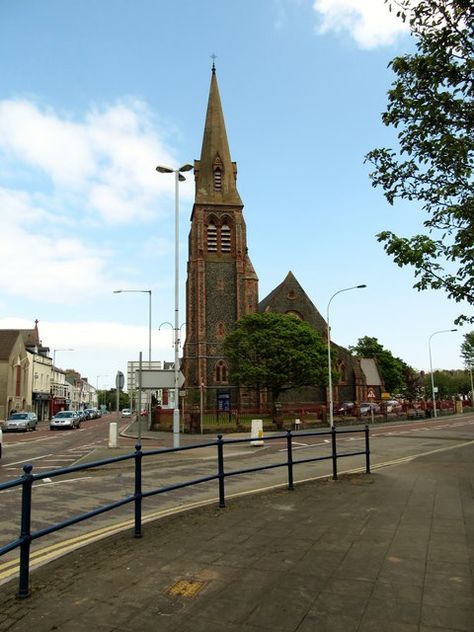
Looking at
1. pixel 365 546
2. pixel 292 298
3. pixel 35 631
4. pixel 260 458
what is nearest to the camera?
pixel 35 631

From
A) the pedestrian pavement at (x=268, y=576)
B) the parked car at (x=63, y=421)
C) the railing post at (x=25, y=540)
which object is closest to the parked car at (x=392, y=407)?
the parked car at (x=63, y=421)

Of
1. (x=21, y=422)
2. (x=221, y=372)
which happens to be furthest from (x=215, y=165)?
(x=21, y=422)

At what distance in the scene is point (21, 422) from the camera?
1620 inches

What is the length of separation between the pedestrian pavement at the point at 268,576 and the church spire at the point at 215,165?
5703cm

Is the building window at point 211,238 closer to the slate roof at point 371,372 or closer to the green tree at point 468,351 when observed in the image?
the slate roof at point 371,372

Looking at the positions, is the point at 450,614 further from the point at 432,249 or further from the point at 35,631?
the point at 432,249

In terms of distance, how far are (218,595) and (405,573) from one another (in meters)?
1.84

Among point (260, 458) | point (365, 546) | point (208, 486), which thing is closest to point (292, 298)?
point (260, 458)

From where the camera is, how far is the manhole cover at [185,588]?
428 cm

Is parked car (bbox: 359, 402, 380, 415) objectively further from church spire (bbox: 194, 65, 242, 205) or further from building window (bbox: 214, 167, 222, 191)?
building window (bbox: 214, 167, 222, 191)

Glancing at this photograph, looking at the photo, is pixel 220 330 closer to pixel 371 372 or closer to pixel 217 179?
pixel 217 179

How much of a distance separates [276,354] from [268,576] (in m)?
40.6

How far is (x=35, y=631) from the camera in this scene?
3656 millimetres

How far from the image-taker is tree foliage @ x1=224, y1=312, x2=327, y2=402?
44.8 metres
